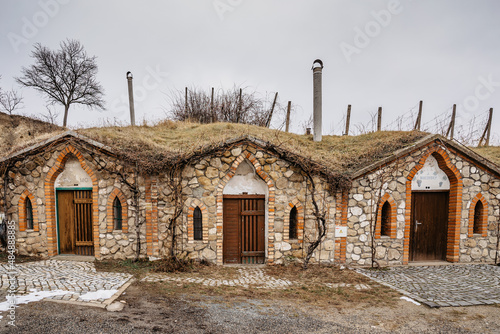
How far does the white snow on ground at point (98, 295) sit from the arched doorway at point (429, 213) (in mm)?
9117

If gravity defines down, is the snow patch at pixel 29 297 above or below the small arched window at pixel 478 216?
below

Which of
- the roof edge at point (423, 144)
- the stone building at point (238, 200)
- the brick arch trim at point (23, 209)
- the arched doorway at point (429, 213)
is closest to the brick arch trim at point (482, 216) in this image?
the stone building at point (238, 200)

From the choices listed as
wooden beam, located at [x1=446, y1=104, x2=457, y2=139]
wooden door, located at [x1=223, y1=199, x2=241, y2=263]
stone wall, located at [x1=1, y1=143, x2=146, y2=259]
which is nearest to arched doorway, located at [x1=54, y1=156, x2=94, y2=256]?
stone wall, located at [x1=1, y1=143, x2=146, y2=259]

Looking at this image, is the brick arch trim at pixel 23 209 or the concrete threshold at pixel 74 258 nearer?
the concrete threshold at pixel 74 258

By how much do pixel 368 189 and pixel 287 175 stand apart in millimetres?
2657

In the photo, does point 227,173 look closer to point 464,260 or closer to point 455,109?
point 464,260

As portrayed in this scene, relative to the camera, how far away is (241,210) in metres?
8.37

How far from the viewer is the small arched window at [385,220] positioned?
27.8 feet

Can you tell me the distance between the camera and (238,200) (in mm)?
8375

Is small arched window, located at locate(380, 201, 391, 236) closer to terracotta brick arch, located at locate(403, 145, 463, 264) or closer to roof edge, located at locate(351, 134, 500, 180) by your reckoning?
terracotta brick arch, located at locate(403, 145, 463, 264)

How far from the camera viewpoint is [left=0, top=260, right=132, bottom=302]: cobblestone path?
18.4ft

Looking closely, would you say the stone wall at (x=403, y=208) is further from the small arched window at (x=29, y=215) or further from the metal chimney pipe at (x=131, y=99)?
the metal chimney pipe at (x=131, y=99)

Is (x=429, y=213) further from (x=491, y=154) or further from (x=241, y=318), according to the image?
(x=241, y=318)

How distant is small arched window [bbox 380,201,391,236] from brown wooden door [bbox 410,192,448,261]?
40.8 inches
